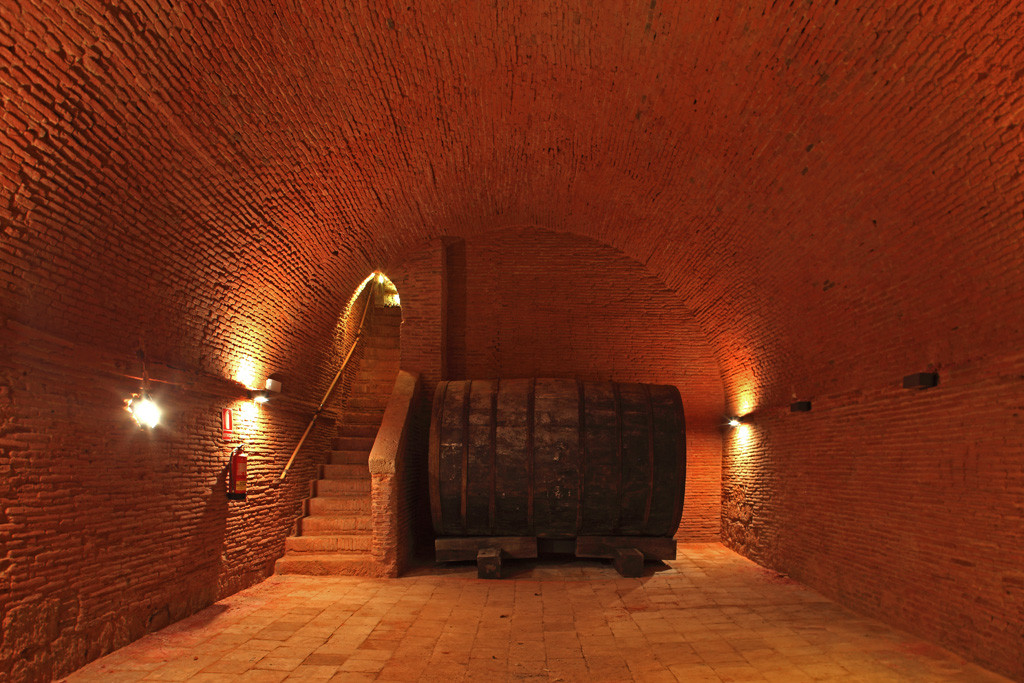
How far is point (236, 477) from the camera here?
616cm

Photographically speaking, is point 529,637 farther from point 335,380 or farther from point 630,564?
point 335,380

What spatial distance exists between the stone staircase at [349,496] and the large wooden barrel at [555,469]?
1.02 metres

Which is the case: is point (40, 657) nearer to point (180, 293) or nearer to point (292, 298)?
point (180, 293)

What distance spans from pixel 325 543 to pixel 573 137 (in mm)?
5435

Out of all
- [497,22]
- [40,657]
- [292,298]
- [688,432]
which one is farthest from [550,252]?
[40,657]

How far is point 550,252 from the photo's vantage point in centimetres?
991

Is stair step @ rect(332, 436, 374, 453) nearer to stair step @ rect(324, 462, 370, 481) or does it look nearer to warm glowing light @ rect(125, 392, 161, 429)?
stair step @ rect(324, 462, 370, 481)

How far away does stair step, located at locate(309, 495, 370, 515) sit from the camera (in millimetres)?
7793

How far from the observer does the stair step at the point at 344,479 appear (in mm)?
8219

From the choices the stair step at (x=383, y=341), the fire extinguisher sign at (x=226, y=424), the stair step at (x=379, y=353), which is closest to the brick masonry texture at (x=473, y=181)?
the fire extinguisher sign at (x=226, y=424)

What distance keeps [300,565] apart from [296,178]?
14.0 feet

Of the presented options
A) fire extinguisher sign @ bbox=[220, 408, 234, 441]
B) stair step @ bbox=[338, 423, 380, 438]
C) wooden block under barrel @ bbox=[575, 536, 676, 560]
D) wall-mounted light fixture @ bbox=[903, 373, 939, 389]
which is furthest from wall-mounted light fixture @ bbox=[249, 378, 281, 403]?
wall-mounted light fixture @ bbox=[903, 373, 939, 389]

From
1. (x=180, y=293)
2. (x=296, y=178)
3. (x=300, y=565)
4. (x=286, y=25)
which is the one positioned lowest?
(x=300, y=565)

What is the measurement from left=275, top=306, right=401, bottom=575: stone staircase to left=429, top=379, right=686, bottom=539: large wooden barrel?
102cm
